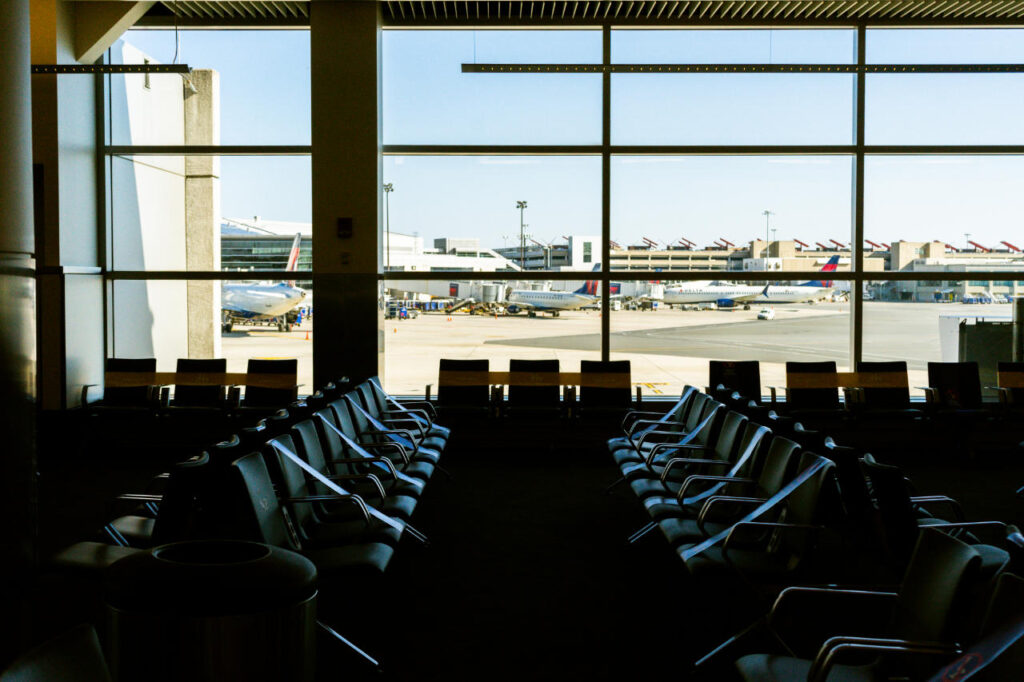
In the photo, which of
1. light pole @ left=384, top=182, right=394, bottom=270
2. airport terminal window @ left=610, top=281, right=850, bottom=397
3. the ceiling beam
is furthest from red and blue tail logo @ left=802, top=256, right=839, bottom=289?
the ceiling beam

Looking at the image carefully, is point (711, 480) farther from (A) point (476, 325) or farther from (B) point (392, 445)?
(A) point (476, 325)

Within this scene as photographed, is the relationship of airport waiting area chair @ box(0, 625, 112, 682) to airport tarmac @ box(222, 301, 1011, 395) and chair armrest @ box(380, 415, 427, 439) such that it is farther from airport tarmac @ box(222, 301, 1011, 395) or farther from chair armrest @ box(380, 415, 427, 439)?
airport tarmac @ box(222, 301, 1011, 395)

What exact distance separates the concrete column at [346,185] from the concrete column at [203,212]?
44.5 inches

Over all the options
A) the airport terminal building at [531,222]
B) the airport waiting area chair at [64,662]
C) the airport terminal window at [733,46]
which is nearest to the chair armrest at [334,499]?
the airport waiting area chair at [64,662]

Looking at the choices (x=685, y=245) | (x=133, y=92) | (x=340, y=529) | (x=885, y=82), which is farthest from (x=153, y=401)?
(x=885, y=82)

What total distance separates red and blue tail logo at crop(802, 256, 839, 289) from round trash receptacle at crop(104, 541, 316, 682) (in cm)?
760

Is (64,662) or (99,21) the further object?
(99,21)

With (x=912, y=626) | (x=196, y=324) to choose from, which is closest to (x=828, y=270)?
(x=196, y=324)

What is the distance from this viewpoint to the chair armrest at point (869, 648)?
2.14m

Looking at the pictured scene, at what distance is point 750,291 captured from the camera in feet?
28.5

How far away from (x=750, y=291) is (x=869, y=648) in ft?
22.4

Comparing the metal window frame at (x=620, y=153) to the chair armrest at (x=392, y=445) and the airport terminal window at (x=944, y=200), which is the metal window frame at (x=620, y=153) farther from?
the chair armrest at (x=392, y=445)

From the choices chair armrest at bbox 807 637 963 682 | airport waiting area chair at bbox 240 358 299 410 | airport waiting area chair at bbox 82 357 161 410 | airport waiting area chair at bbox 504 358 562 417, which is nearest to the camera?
chair armrest at bbox 807 637 963 682

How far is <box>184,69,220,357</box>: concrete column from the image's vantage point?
8680 millimetres
